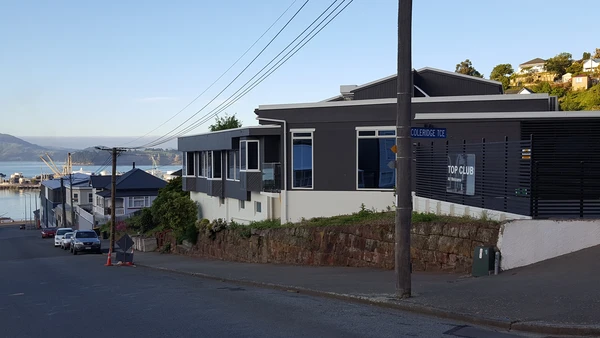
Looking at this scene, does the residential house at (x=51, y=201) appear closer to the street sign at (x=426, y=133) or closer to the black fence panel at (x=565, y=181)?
the black fence panel at (x=565, y=181)

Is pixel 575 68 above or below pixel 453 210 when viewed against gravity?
above

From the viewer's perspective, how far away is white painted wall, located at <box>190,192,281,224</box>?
30578mm

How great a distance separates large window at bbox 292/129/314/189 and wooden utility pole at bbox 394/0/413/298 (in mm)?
13865

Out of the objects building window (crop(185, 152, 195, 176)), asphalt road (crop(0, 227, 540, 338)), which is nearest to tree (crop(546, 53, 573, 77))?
building window (crop(185, 152, 195, 176))

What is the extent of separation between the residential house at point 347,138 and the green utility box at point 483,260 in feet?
8.34

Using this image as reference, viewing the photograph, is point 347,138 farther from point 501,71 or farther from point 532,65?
point 532,65

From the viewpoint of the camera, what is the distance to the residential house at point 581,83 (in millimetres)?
61719

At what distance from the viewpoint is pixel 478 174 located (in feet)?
58.6

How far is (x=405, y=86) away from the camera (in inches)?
510

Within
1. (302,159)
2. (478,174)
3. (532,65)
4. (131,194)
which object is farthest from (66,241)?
(532,65)

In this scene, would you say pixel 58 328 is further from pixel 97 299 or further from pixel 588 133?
pixel 588 133

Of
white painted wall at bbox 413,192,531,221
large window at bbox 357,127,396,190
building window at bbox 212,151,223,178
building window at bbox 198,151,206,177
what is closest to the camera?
white painted wall at bbox 413,192,531,221

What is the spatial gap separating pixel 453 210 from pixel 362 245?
316 cm

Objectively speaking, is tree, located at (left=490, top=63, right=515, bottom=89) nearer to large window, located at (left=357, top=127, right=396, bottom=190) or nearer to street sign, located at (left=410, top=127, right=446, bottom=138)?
large window, located at (left=357, top=127, right=396, bottom=190)
